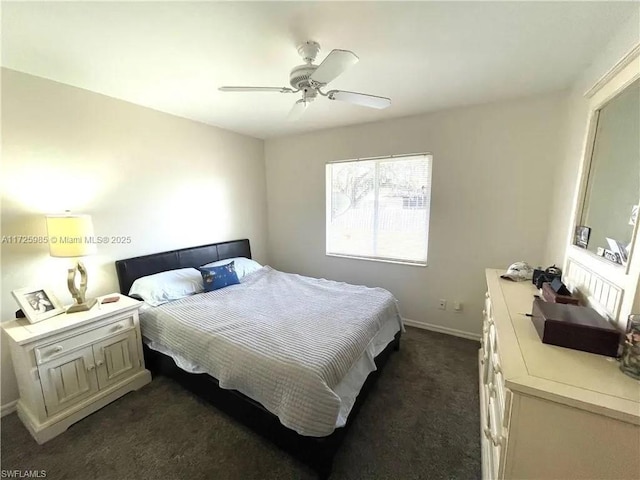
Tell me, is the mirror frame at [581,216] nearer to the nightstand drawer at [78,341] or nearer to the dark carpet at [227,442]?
the dark carpet at [227,442]

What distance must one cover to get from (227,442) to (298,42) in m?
2.56

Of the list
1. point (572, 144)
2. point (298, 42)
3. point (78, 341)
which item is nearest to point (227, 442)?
point (78, 341)

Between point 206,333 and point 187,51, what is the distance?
191 centimetres

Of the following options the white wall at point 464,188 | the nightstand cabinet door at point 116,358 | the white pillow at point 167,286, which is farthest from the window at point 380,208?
the nightstand cabinet door at point 116,358

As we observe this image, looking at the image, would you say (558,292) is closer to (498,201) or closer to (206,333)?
(498,201)

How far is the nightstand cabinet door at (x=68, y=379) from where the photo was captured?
66.8 inches

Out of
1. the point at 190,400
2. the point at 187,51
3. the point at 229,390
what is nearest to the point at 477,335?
the point at 229,390

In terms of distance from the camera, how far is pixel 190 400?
6.66 feet

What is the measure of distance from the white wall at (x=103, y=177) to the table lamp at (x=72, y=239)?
28 centimetres

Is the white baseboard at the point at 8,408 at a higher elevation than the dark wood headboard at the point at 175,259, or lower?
lower

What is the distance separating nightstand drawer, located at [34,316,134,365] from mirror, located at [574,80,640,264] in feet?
10.3

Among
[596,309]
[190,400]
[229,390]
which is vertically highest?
[596,309]

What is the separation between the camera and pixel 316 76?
4.79 ft

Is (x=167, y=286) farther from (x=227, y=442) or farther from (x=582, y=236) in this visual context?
(x=582, y=236)
